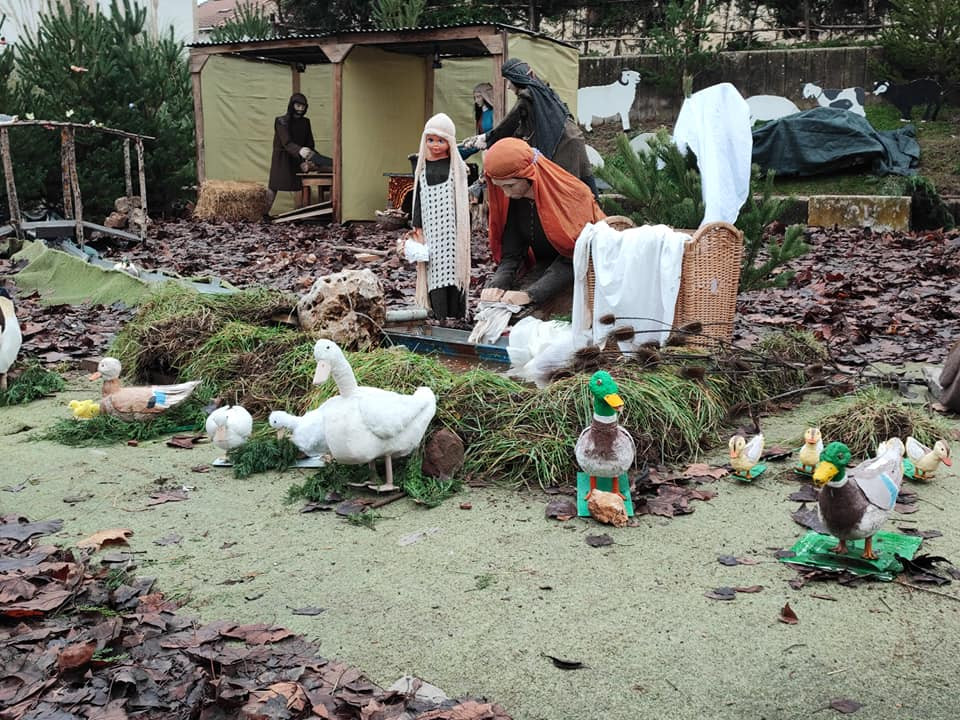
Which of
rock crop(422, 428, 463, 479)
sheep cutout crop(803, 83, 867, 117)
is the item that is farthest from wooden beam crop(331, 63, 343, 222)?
rock crop(422, 428, 463, 479)

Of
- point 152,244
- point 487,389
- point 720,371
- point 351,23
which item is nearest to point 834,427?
point 720,371

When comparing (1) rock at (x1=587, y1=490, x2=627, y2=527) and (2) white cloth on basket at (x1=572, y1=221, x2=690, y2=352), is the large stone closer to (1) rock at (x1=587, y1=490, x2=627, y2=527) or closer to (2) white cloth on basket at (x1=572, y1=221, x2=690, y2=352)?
(2) white cloth on basket at (x1=572, y1=221, x2=690, y2=352)

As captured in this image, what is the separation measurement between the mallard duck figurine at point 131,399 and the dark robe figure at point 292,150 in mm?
11045

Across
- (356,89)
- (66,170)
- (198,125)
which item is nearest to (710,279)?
(66,170)

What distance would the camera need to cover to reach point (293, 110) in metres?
15.3

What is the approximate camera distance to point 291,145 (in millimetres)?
15297

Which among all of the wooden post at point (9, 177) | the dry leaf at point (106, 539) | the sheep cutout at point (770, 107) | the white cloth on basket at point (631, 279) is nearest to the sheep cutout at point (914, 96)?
the sheep cutout at point (770, 107)

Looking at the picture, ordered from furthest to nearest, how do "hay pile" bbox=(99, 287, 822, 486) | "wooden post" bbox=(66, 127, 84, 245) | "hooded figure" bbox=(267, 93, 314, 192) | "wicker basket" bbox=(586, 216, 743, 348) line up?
"hooded figure" bbox=(267, 93, 314, 192), "wooden post" bbox=(66, 127, 84, 245), "wicker basket" bbox=(586, 216, 743, 348), "hay pile" bbox=(99, 287, 822, 486)

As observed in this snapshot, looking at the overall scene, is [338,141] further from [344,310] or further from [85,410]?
[85,410]

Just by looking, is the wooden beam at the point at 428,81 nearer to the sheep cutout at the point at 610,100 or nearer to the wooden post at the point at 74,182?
the sheep cutout at the point at 610,100

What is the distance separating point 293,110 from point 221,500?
40.9ft

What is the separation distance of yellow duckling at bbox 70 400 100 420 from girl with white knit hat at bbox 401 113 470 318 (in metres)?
2.35

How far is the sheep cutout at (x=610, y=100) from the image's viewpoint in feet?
65.1

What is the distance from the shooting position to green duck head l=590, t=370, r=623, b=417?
3492mm
